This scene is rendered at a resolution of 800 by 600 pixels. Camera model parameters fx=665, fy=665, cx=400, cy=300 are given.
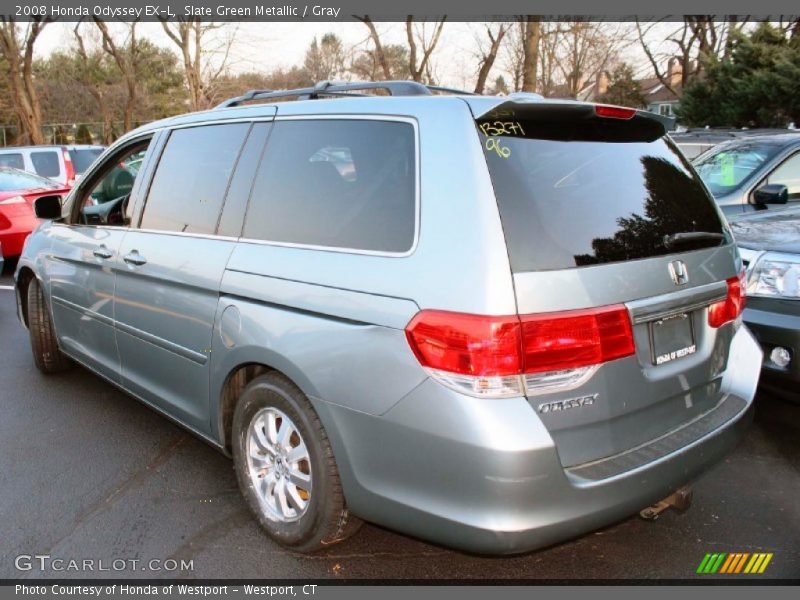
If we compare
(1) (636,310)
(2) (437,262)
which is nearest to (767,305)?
(1) (636,310)

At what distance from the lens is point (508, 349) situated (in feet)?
6.84

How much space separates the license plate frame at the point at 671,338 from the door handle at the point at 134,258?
98.4 inches

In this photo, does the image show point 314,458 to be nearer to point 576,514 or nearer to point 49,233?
point 576,514

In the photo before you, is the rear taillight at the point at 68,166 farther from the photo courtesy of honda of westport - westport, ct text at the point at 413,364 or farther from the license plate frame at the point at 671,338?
the license plate frame at the point at 671,338

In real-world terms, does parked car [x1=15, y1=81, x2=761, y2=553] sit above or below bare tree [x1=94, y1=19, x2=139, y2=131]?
below

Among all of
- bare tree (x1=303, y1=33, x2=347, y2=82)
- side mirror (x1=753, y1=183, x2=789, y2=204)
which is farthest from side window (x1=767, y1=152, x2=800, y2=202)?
bare tree (x1=303, y1=33, x2=347, y2=82)

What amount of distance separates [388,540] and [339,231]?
1.42m

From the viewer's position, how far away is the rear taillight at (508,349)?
2.09 metres

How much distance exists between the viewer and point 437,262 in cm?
218

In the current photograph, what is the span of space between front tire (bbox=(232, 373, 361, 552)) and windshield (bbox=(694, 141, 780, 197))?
4.88 meters

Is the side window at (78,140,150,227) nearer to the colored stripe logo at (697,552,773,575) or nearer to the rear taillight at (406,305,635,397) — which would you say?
the rear taillight at (406,305,635,397)

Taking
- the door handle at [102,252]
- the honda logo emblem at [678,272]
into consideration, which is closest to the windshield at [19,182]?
the door handle at [102,252]

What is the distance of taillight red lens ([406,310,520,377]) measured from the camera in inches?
81.9

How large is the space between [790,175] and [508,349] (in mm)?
5493
